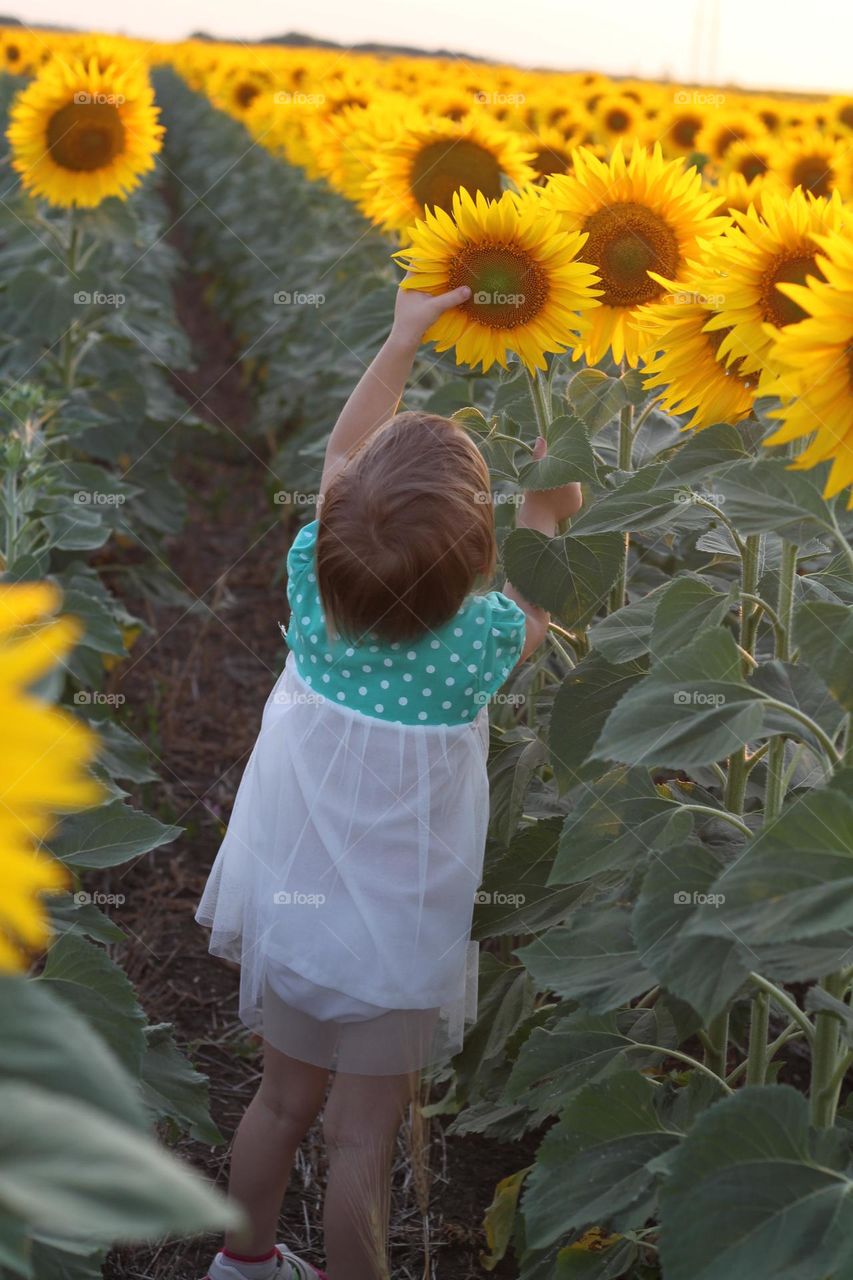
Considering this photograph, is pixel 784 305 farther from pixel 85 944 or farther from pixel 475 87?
pixel 475 87

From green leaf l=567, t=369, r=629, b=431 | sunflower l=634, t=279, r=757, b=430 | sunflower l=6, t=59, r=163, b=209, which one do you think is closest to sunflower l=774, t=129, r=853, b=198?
sunflower l=6, t=59, r=163, b=209

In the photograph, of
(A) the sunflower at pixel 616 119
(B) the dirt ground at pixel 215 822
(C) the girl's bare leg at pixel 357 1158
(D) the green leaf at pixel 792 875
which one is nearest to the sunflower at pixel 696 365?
(D) the green leaf at pixel 792 875

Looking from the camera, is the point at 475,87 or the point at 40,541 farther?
the point at 475,87

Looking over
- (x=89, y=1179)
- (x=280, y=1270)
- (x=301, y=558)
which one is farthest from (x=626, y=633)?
(x=89, y=1179)

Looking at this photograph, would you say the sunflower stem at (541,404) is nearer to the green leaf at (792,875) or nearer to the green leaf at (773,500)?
the green leaf at (773,500)

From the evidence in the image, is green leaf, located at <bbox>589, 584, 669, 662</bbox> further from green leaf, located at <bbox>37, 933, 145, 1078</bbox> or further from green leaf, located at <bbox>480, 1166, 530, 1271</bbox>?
green leaf, located at <bbox>480, 1166, 530, 1271</bbox>

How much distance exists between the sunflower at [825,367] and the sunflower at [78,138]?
3.86 meters

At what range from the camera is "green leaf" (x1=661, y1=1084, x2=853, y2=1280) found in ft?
4.42

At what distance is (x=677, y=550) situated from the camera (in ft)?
10.3

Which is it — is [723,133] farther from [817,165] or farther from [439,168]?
[439,168]

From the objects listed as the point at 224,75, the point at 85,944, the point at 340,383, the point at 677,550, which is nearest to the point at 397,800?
the point at 85,944

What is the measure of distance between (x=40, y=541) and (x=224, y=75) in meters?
8.86

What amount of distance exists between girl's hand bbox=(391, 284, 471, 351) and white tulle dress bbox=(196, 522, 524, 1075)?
416 mm

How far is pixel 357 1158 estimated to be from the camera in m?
2.04
